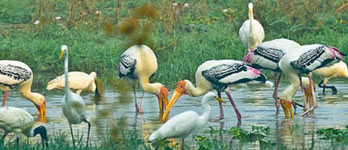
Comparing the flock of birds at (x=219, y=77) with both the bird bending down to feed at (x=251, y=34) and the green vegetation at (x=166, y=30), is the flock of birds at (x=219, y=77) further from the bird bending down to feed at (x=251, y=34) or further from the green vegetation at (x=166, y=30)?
the bird bending down to feed at (x=251, y=34)

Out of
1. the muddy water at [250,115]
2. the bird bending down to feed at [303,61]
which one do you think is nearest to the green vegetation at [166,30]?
the muddy water at [250,115]

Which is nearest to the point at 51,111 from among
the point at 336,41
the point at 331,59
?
the point at 331,59

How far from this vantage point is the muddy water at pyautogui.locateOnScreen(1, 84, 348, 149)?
1020 cm

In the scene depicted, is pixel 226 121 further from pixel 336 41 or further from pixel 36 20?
pixel 36 20

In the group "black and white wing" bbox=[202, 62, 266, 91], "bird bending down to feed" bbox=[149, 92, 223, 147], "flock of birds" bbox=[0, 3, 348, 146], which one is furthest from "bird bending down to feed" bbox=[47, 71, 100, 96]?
"bird bending down to feed" bbox=[149, 92, 223, 147]

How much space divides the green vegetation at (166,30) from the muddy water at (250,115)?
1.43m

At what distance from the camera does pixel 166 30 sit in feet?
63.3

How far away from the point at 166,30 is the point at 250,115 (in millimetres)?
7444

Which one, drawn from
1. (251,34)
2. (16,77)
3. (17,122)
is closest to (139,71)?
(16,77)

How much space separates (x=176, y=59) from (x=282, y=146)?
24.8 feet

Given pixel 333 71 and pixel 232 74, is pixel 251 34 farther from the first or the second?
pixel 232 74

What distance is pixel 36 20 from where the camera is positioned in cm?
2084

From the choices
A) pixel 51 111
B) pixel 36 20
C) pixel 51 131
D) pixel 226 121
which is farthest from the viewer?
pixel 36 20

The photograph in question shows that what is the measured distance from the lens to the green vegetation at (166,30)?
17.0 metres
